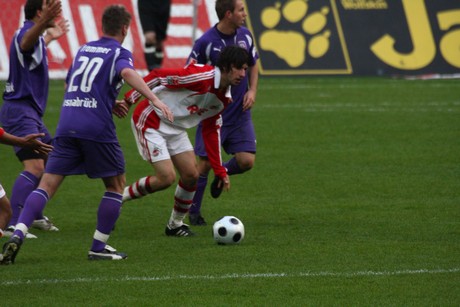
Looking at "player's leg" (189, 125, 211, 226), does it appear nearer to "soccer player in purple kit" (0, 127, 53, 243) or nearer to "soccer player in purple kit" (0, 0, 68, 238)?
"soccer player in purple kit" (0, 0, 68, 238)

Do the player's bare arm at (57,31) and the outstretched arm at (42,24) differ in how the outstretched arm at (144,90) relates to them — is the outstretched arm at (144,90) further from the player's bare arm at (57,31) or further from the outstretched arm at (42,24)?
the player's bare arm at (57,31)

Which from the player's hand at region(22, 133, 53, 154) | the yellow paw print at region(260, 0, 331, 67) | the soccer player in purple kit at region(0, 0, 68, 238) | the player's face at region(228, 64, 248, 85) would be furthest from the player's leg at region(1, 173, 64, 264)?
the yellow paw print at region(260, 0, 331, 67)

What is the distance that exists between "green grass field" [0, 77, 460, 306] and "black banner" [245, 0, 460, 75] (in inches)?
181

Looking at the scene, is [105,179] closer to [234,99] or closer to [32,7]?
[32,7]

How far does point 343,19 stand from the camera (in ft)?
72.2

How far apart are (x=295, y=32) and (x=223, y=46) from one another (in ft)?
38.8

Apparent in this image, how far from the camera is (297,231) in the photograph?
940cm

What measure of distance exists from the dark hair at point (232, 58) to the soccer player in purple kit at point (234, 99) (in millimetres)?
1302

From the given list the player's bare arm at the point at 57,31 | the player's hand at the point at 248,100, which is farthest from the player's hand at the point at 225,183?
the player's bare arm at the point at 57,31

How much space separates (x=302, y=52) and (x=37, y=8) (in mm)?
13371

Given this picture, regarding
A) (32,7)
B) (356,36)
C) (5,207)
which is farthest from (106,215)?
(356,36)

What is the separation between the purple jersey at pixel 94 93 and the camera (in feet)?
25.9

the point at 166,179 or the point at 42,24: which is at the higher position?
→ the point at 42,24

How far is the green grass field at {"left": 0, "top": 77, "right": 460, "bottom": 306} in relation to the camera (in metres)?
6.93
